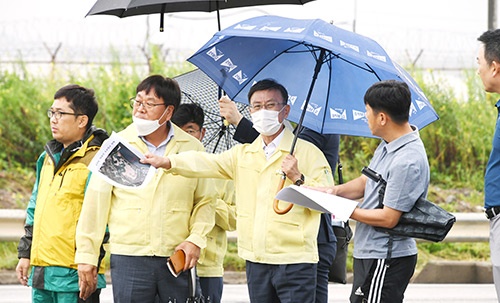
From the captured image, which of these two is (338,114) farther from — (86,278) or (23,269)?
(23,269)

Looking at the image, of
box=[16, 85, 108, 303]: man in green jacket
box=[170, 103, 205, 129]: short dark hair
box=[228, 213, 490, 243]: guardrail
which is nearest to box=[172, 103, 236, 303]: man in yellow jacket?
box=[170, 103, 205, 129]: short dark hair

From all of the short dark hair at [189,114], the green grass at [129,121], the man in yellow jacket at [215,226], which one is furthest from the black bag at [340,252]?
the green grass at [129,121]

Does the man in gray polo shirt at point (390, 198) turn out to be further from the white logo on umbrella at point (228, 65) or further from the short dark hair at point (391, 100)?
the white logo on umbrella at point (228, 65)

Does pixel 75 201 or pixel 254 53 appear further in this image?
pixel 254 53

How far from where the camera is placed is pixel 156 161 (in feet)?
17.5

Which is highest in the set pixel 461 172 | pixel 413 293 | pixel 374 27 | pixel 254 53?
pixel 374 27

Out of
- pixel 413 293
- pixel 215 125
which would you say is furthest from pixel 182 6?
pixel 413 293

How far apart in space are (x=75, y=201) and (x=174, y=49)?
8.11 m

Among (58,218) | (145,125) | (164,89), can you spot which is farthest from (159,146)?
(58,218)

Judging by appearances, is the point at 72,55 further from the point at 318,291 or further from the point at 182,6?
the point at 318,291

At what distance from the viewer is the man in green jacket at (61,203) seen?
223 inches

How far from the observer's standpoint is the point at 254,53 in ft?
20.5

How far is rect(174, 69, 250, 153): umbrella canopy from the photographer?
6.82 m

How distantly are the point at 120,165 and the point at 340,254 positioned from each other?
6.27 ft
